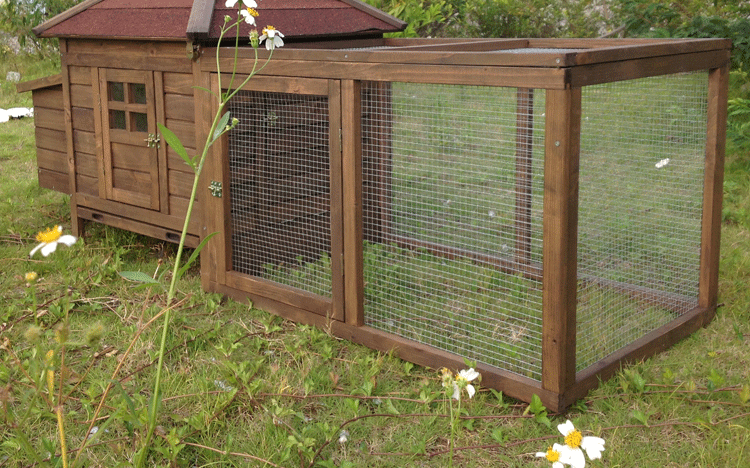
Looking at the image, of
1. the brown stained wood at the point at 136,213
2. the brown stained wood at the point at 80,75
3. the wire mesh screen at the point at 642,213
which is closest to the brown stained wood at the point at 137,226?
the brown stained wood at the point at 136,213

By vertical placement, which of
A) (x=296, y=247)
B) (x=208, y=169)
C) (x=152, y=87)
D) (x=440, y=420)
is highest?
(x=152, y=87)

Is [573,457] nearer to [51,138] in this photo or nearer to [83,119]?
[83,119]

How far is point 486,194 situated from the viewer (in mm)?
3502

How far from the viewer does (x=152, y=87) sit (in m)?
4.28

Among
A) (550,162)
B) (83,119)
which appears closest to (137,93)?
(83,119)

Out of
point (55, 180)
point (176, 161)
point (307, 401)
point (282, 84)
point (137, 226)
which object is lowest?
point (307, 401)

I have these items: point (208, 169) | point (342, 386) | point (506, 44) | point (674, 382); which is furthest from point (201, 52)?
point (674, 382)

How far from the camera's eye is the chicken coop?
9.43 ft

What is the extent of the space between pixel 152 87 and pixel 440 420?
242cm

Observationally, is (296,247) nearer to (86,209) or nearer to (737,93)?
(86,209)

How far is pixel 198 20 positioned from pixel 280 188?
2.83ft

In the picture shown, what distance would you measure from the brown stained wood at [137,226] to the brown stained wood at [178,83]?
25.5 inches

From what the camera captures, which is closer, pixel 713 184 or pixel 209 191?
pixel 713 184

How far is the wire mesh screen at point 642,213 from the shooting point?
3287mm
